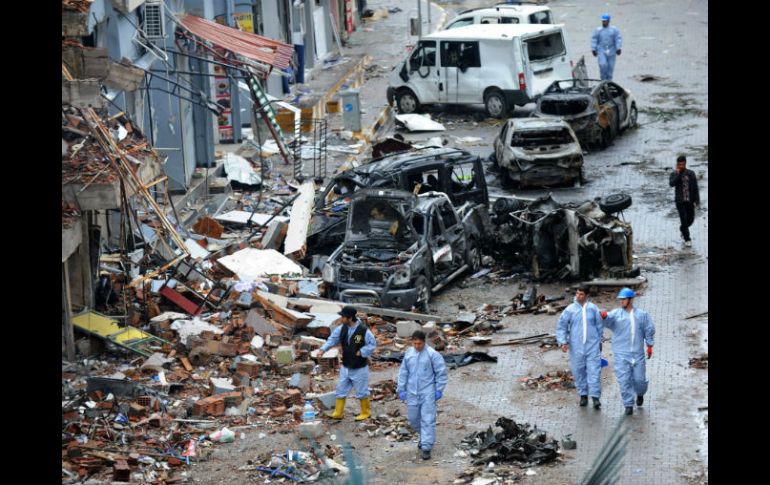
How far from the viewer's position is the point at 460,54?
2927 cm

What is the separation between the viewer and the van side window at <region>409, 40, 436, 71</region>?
2956cm

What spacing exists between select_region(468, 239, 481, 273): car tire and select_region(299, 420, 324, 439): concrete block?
5.89 meters

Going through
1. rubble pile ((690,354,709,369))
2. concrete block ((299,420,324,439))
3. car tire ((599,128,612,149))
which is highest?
car tire ((599,128,612,149))

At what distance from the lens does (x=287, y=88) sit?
1310 inches

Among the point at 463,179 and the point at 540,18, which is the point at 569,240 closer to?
the point at 463,179

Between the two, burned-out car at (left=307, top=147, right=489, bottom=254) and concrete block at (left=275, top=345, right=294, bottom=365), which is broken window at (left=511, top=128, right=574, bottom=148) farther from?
concrete block at (left=275, top=345, right=294, bottom=365)

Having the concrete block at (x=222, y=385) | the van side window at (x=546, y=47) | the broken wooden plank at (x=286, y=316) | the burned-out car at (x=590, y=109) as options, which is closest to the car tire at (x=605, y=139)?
the burned-out car at (x=590, y=109)

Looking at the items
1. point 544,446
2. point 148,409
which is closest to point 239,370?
point 148,409

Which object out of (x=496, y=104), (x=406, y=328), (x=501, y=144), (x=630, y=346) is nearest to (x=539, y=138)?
(x=501, y=144)

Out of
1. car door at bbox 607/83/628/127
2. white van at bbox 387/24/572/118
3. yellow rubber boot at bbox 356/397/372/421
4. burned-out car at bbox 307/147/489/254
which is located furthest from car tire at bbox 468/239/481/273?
white van at bbox 387/24/572/118

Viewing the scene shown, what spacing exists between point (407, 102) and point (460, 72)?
150cm

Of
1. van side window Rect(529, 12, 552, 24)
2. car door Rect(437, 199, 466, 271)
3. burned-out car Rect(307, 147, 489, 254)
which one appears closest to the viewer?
car door Rect(437, 199, 466, 271)
